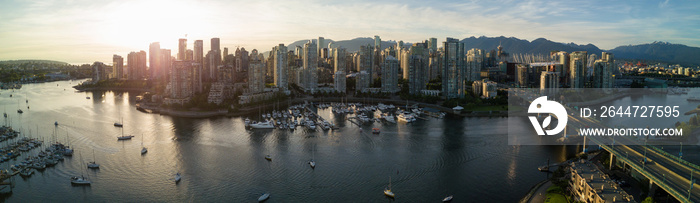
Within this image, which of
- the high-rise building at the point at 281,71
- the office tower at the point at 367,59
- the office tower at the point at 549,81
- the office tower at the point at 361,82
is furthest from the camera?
the office tower at the point at 367,59

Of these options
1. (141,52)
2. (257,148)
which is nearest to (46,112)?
(257,148)

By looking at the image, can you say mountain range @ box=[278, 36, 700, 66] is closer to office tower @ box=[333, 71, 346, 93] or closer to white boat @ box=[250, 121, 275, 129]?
office tower @ box=[333, 71, 346, 93]

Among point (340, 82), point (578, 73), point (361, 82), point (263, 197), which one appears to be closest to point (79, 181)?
point (263, 197)

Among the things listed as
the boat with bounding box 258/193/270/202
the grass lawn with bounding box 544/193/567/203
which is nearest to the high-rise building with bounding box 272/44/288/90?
the boat with bounding box 258/193/270/202

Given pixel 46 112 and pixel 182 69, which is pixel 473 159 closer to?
pixel 182 69

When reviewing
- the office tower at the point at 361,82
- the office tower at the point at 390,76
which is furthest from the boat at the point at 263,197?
the office tower at the point at 361,82

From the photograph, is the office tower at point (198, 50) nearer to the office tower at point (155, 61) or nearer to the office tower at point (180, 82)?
the office tower at point (155, 61)
